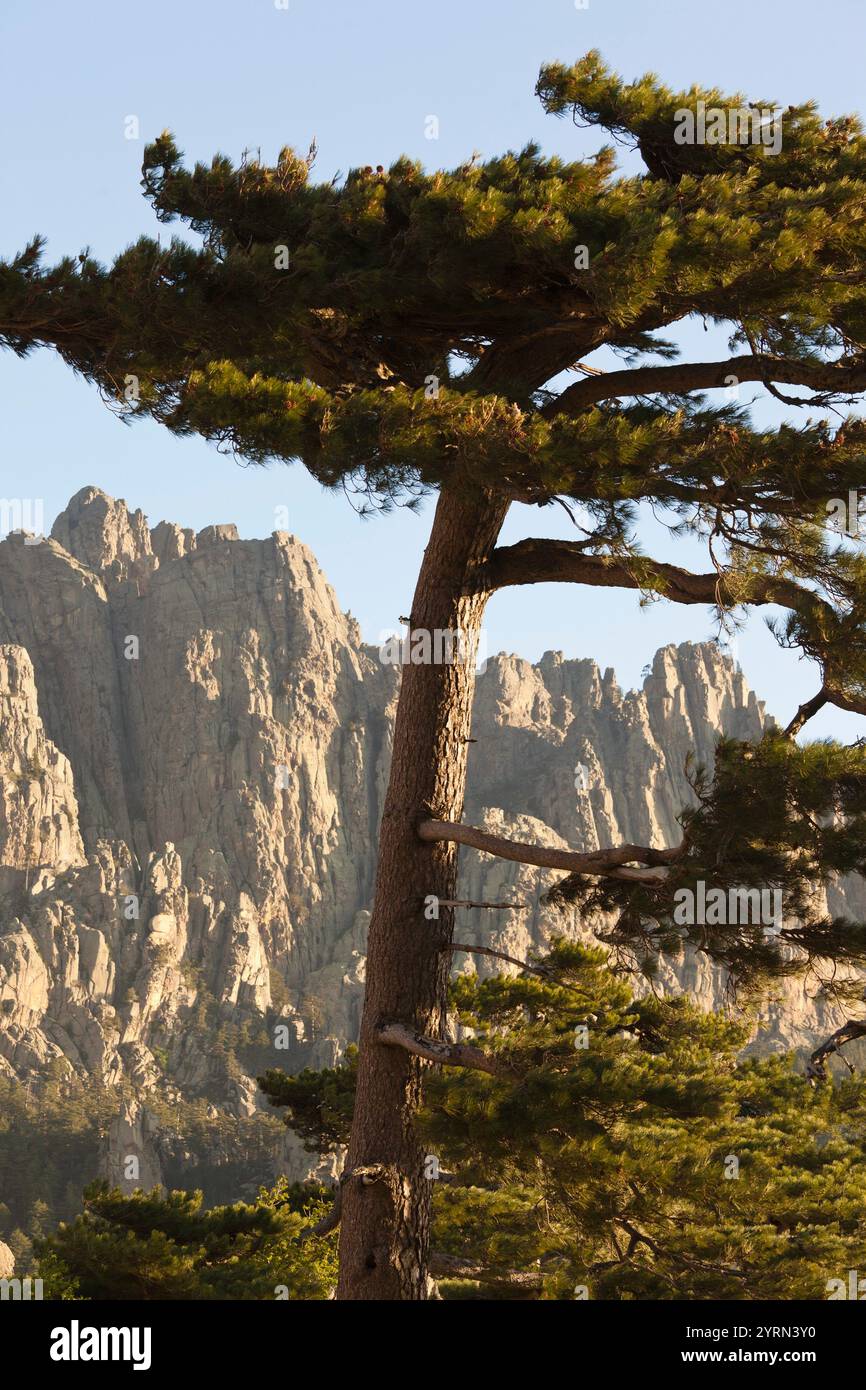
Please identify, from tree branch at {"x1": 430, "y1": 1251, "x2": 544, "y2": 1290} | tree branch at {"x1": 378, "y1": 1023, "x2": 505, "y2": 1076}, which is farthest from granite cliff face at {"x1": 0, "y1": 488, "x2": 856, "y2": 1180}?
tree branch at {"x1": 378, "y1": 1023, "x2": 505, "y2": 1076}

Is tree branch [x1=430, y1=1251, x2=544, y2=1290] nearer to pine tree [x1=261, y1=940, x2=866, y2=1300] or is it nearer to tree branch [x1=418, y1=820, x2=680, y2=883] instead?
pine tree [x1=261, y1=940, x2=866, y2=1300]

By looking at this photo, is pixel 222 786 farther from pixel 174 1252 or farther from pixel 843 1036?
pixel 843 1036

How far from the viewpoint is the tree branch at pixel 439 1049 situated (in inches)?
227

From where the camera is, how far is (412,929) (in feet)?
21.2

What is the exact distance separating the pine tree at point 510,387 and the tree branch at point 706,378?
15mm

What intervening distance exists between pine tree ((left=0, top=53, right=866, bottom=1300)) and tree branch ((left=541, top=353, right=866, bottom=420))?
0.01 metres

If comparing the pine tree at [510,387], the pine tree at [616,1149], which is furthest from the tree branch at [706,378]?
the pine tree at [616,1149]

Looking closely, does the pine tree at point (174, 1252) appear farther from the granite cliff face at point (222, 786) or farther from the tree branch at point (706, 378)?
the granite cliff face at point (222, 786)

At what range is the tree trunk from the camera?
239 inches

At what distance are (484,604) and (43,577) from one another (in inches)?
4083

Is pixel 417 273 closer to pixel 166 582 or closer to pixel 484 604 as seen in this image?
pixel 484 604

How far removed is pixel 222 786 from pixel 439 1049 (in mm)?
95436
